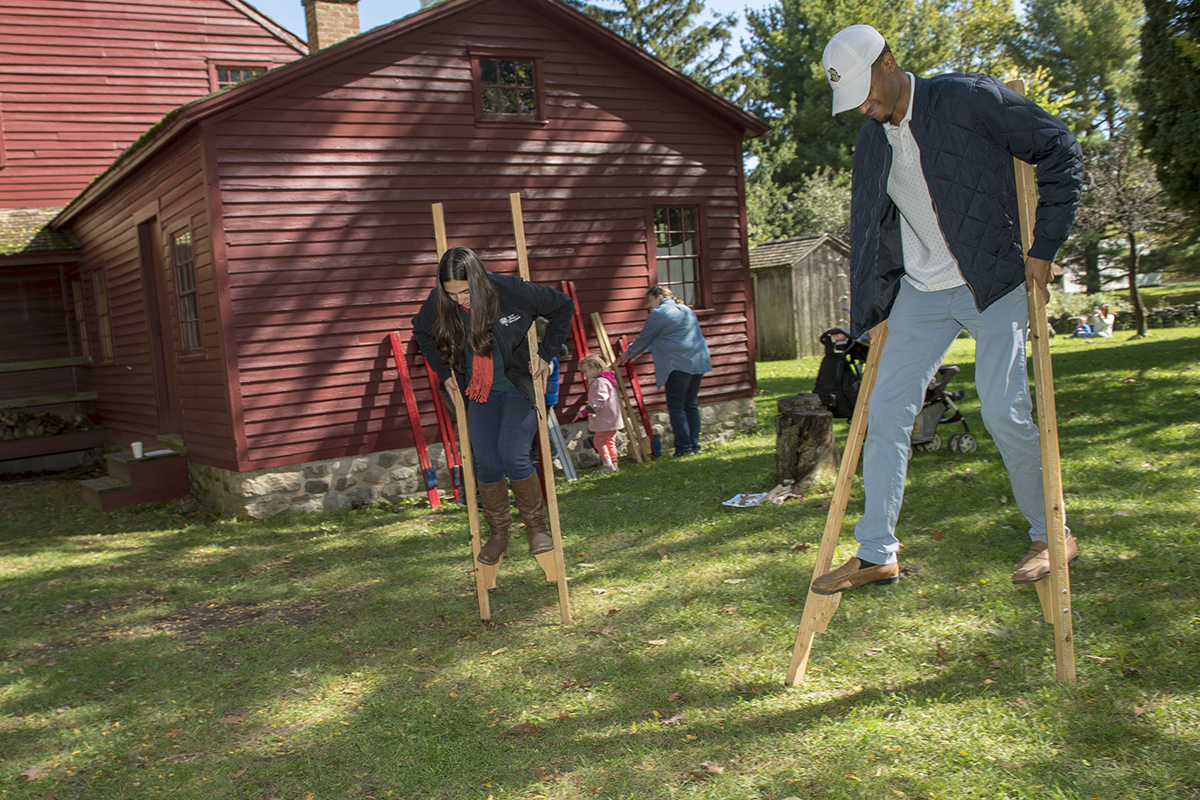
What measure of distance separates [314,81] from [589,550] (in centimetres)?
627

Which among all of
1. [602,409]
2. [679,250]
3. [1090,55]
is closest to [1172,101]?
[679,250]

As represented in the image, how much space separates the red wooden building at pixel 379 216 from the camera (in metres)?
9.50

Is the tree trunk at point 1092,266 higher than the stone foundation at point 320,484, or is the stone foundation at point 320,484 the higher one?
the tree trunk at point 1092,266

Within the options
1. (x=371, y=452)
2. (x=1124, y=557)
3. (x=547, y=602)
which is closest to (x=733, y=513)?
(x=547, y=602)

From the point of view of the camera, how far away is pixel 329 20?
12.8 metres

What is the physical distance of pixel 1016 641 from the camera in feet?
13.4

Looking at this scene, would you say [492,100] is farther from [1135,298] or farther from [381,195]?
[1135,298]

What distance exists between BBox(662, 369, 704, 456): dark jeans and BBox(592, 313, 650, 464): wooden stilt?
0.43 metres

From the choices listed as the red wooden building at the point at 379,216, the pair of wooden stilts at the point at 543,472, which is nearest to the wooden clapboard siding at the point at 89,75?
the red wooden building at the point at 379,216

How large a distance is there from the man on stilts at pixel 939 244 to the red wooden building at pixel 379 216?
24.0 ft

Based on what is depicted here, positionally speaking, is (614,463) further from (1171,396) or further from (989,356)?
(989,356)

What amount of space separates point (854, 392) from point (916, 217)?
15.1ft

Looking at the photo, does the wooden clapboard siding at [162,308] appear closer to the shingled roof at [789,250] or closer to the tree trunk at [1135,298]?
the shingled roof at [789,250]

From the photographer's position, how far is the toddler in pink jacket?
35.2ft
